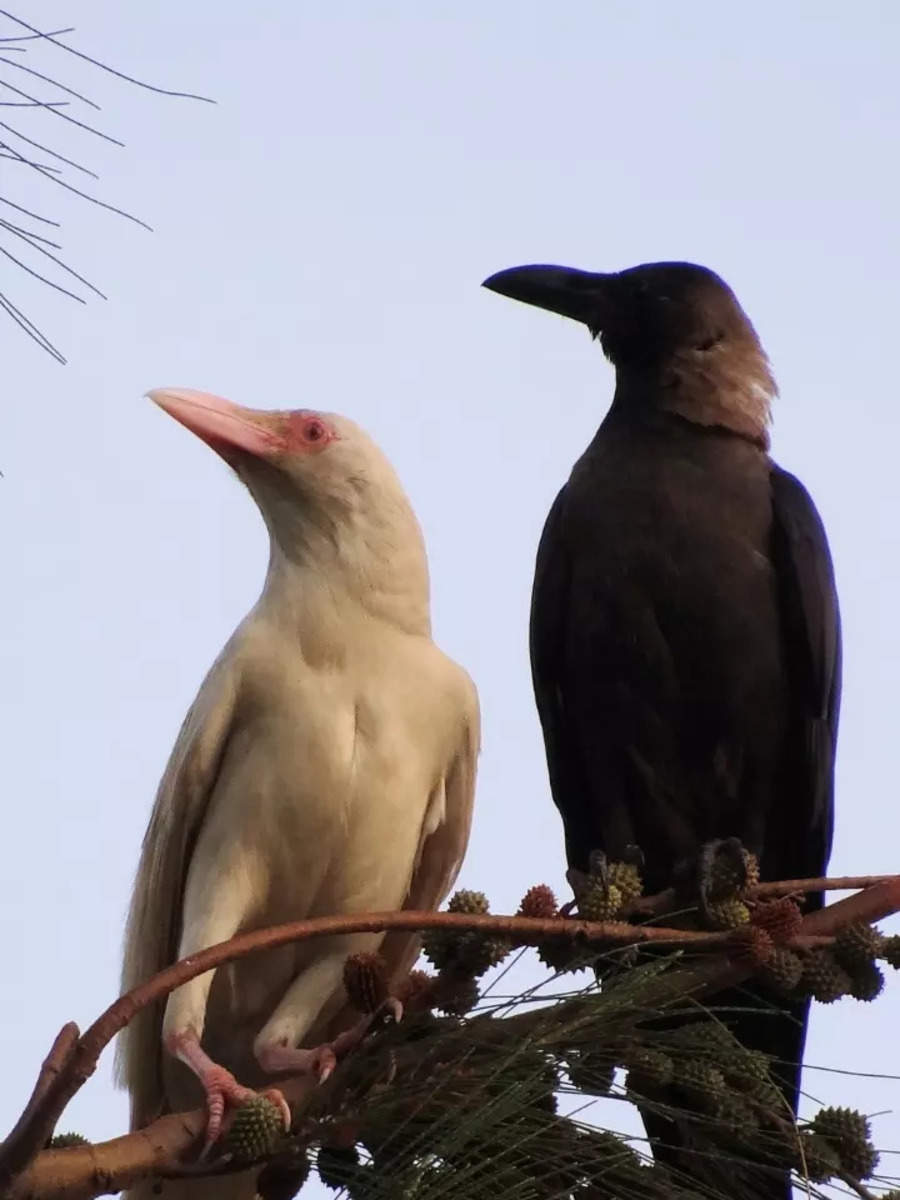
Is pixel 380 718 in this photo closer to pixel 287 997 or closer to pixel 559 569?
pixel 287 997

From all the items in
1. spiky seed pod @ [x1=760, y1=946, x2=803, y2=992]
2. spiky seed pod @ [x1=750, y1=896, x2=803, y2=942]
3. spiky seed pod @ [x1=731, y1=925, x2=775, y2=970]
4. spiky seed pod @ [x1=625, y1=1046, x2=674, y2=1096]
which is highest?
spiky seed pod @ [x1=750, y1=896, x2=803, y2=942]

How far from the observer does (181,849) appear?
3979 millimetres

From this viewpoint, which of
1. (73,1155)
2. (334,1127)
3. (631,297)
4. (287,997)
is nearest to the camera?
(73,1155)

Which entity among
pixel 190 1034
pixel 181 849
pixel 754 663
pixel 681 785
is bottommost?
pixel 190 1034

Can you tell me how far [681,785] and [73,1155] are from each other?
2387 millimetres

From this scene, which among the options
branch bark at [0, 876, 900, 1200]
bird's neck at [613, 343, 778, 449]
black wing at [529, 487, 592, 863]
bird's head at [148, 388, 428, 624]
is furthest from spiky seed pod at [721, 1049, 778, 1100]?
bird's neck at [613, 343, 778, 449]

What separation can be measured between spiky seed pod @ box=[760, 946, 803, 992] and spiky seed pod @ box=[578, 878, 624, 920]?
0.82ft

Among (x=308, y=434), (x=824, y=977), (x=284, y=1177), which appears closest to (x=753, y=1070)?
(x=824, y=977)

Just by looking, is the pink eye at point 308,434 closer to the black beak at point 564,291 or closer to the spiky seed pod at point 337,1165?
Result: the black beak at point 564,291

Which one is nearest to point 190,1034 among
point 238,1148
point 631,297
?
point 238,1148

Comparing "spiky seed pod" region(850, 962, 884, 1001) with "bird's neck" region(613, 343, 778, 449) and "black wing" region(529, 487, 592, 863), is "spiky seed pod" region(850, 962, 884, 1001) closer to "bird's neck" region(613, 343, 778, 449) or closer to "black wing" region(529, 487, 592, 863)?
"black wing" region(529, 487, 592, 863)

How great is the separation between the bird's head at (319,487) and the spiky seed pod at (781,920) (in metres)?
1.38

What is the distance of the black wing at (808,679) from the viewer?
458 cm

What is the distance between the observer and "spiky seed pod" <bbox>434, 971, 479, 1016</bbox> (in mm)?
2768
